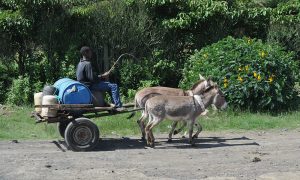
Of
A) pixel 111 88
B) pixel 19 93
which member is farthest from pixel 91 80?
pixel 19 93

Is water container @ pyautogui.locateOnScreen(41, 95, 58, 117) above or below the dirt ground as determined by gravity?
above

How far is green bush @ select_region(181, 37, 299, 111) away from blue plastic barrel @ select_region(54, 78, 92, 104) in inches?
210

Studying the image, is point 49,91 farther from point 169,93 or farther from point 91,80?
point 169,93

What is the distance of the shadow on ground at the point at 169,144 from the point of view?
12.7 m

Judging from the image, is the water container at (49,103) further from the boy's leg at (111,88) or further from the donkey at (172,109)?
the donkey at (172,109)

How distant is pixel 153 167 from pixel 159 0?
9.95m

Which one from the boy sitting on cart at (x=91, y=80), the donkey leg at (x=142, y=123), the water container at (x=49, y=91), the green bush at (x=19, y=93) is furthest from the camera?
the green bush at (x=19, y=93)

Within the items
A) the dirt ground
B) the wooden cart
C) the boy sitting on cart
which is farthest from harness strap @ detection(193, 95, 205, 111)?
the wooden cart

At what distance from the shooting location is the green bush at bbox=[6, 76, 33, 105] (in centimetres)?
1820

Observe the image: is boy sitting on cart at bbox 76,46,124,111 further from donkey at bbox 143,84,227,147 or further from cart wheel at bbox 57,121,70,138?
cart wheel at bbox 57,121,70,138

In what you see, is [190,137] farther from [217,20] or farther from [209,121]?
[217,20]

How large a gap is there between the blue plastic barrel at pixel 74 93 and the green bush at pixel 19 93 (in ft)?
20.8

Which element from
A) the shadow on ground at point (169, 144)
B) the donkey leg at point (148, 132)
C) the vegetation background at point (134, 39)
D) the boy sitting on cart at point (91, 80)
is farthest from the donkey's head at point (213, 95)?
the vegetation background at point (134, 39)

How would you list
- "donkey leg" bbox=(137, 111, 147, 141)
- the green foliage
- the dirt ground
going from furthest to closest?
the green foliage < "donkey leg" bbox=(137, 111, 147, 141) < the dirt ground
